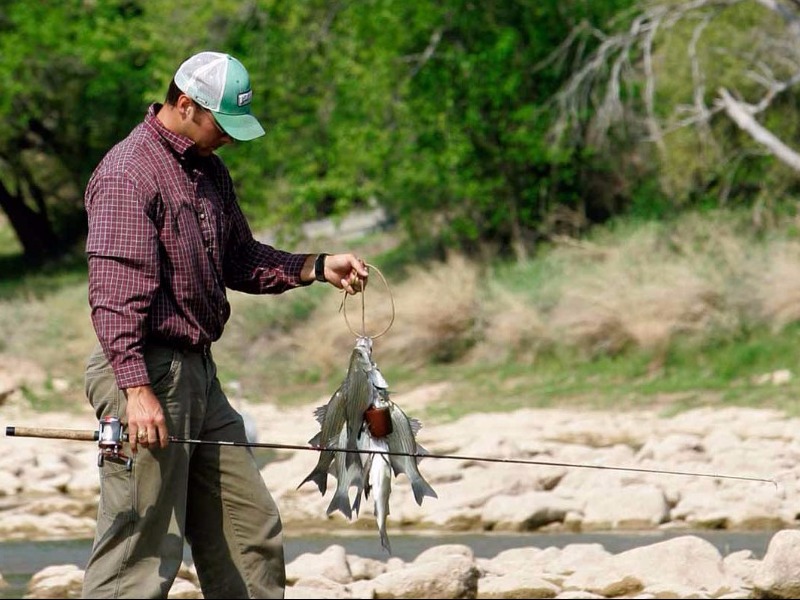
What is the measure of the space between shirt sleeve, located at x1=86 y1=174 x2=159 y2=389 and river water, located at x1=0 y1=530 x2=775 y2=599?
4.34 m

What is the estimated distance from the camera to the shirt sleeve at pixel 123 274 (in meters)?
4.39

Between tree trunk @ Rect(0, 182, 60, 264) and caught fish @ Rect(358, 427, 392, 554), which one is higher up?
tree trunk @ Rect(0, 182, 60, 264)

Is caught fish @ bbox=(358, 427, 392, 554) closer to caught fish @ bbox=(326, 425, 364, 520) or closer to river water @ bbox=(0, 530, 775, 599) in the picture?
caught fish @ bbox=(326, 425, 364, 520)

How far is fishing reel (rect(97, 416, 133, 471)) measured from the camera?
14.5ft

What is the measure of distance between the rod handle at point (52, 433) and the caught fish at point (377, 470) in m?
0.88

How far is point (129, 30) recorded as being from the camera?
24703mm

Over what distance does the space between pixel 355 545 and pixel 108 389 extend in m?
5.08

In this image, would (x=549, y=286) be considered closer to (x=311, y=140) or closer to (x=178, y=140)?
(x=311, y=140)

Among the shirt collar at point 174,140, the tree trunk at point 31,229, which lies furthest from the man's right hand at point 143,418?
the tree trunk at point 31,229

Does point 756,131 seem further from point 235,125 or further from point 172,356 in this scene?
point 172,356

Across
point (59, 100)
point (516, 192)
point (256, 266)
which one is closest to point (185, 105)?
point (256, 266)

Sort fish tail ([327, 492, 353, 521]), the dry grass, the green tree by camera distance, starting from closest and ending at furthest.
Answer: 1. fish tail ([327, 492, 353, 521])
2. the dry grass
3. the green tree

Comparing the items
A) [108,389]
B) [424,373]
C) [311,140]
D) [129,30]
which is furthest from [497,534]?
[129,30]

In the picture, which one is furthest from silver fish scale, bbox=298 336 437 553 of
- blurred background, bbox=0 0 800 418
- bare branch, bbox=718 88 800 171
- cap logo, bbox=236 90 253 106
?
bare branch, bbox=718 88 800 171
